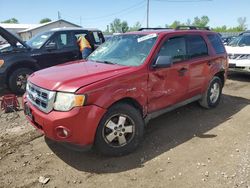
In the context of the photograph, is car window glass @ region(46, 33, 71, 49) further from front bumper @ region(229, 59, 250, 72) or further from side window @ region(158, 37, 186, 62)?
front bumper @ region(229, 59, 250, 72)

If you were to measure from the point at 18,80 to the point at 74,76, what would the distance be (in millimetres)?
4392

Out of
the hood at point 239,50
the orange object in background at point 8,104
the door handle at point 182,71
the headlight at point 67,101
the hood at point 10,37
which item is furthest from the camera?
the hood at point 239,50

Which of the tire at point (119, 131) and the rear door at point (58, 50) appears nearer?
the tire at point (119, 131)

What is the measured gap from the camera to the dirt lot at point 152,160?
3410 mm

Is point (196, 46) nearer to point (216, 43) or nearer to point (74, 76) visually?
point (216, 43)

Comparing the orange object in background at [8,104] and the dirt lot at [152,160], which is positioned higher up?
the orange object in background at [8,104]

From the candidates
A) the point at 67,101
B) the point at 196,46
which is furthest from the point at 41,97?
the point at 196,46

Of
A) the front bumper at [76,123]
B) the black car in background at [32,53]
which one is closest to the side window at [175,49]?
the front bumper at [76,123]

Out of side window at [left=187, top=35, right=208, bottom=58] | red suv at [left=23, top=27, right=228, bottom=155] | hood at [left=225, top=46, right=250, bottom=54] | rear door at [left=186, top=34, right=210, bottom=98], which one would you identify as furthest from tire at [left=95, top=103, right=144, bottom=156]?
hood at [left=225, top=46, right=250, bottom=54]

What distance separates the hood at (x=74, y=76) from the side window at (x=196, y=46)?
1.69m

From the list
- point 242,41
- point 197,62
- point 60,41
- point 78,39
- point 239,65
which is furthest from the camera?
point 242,41

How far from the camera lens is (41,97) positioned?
3.71 m

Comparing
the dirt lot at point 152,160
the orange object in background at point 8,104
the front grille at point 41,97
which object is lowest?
the dirt lot at point 152,160

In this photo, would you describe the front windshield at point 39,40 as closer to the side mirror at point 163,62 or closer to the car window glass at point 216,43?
the car window glass at point 216,43
